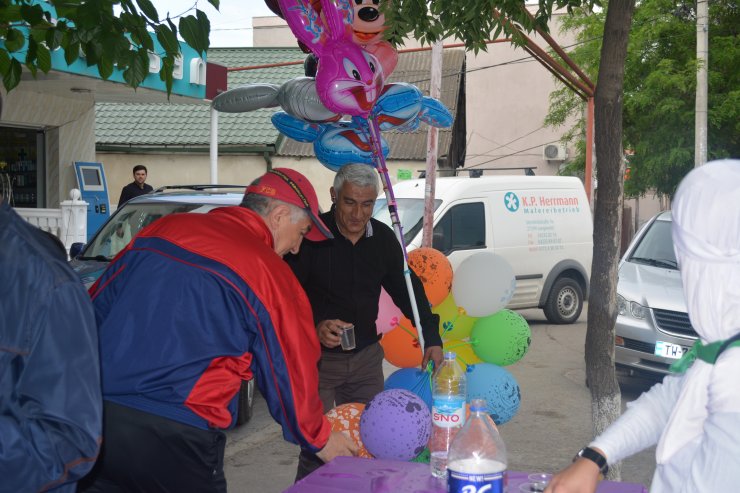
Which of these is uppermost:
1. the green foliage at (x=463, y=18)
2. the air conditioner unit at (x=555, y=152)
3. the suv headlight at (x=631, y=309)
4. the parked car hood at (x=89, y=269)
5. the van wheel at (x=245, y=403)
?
the air conditioner unit at (x=555, y=152)

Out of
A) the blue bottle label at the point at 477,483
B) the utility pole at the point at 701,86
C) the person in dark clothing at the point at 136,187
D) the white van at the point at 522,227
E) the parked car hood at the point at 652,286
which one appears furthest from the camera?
the utility pole at the point at 701,86

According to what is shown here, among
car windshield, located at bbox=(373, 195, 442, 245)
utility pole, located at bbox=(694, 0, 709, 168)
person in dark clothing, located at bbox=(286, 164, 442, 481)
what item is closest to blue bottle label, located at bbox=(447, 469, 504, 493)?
person in dark clothing, located at bbox=(286, 164, 442, 481)

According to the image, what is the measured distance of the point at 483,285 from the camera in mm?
5469

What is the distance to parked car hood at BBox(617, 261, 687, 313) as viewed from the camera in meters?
8.61

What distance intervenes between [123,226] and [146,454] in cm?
602

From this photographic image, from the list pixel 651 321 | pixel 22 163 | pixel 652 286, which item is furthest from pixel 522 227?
pixel 22 163

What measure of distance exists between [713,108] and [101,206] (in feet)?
46.2

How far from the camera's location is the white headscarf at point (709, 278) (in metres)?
2.06

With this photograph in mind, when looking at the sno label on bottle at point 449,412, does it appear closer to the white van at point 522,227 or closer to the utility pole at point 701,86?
the white van at point 522,227

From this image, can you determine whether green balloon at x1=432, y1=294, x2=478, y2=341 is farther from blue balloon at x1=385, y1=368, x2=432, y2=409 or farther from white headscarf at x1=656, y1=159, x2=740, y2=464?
white headscarf at x1=656, y1=159, x2=740, y2=464

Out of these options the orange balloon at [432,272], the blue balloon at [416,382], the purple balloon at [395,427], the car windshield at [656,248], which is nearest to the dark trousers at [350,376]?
the blue balloon at [416,382]

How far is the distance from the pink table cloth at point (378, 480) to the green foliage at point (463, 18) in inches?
98.8

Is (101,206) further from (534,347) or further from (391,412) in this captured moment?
(391,412)

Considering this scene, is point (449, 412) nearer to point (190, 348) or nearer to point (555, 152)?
point (190, 348)
